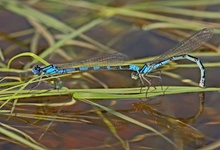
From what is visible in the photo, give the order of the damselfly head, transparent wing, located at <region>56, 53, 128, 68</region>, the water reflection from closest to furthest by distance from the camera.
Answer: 1. the water reflection
2. the damselfly head
3. transparent wing, located at <region>56, 53, 128, 68</region>

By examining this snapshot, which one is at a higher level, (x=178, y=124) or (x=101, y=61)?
(x=101, y=61)

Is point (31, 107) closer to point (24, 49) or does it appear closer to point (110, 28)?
point (24, 49)

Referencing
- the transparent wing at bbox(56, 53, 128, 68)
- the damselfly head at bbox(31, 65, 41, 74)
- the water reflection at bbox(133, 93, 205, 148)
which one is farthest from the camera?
the transparent wing at bbox(56, 53, 128, 68)

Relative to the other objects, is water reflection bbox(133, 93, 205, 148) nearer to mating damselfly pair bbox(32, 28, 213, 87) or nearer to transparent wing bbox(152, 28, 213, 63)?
mating damselfly pair bbox(32, 28, 213, 87)

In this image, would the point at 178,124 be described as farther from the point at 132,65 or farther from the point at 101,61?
the point at 101,61

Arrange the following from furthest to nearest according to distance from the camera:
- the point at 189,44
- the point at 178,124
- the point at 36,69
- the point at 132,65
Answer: the point at 189,44
the point at 132,65
the point at 36,69
the point at 178,124

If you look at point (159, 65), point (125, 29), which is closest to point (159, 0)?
point (125, 29)

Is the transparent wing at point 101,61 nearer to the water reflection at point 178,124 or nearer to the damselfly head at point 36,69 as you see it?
the damselfly head at point 36,69

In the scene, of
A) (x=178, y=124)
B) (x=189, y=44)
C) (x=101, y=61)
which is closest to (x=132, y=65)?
(x=101, y=61)

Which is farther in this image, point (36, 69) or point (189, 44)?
point (189, 44)

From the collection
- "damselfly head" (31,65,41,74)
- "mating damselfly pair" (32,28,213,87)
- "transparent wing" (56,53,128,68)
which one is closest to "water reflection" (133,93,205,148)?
"mating damselfly pair" (32,28,213,87)
